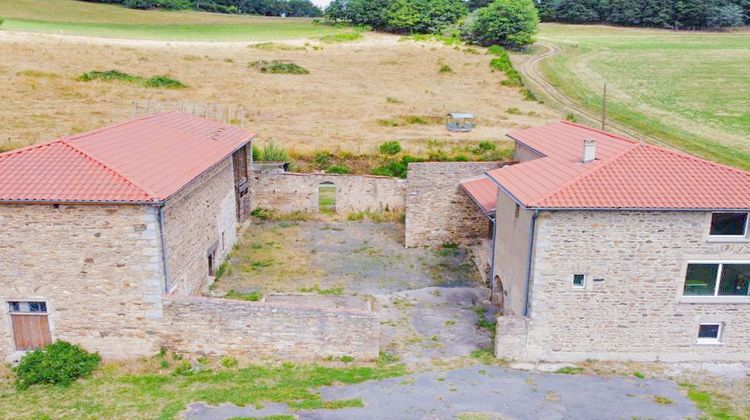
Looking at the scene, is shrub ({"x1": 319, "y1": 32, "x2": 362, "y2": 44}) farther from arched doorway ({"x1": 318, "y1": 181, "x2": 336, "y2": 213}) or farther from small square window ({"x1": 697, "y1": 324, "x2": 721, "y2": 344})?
small square window ({"x1": 697, "y1": 324, "x2": 721, "y2": 344})

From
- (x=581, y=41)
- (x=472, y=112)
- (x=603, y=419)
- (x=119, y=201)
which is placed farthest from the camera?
(x=581, y=41)

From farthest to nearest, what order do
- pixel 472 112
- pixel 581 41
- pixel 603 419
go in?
pixel 581 41 < pixel 472 112 < pixel 603 419

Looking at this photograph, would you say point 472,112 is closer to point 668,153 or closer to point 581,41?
point 668,153

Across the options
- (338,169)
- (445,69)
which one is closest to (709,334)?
(338,169)

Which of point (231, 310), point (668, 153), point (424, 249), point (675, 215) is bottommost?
point (424, 249)

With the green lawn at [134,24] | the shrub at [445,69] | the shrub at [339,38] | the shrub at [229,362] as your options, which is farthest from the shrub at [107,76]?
the shrub at [229,362]

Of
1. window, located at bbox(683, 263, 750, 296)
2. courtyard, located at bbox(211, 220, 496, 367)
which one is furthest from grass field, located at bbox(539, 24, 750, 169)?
courtyard, located at bbox(211, 220, 496, 367)

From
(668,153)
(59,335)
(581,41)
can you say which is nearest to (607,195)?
(668,153)
